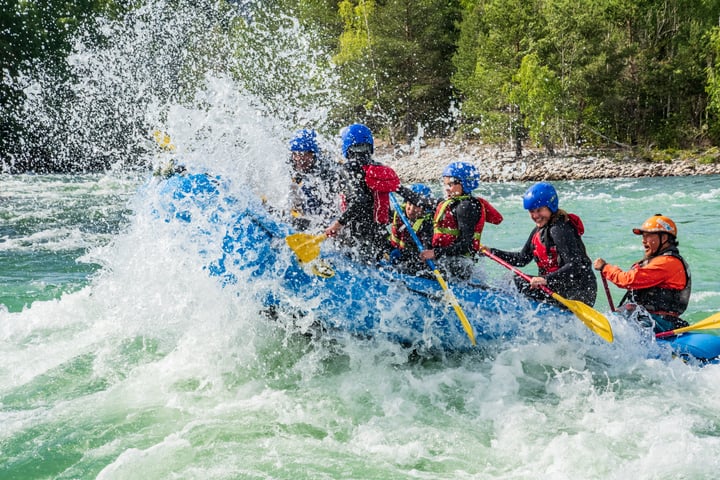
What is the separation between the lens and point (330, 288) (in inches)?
189

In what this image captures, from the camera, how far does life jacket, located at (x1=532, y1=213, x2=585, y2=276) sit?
499 cm

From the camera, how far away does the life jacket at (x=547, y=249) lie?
16.4ft

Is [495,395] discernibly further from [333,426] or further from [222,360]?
[222,360]

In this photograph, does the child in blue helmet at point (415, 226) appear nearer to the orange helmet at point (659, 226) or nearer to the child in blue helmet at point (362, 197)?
the child in blue helmet at point (362, 197)

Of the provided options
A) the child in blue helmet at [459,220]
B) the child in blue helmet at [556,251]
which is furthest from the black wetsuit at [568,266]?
the child in blue helmet at [459,220]

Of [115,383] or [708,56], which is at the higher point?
[708,56]

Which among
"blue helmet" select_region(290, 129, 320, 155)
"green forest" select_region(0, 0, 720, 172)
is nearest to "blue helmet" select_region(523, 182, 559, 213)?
"blue helmet" select_region(290, 129, 320, 155)

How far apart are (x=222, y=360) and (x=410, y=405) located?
1.68m

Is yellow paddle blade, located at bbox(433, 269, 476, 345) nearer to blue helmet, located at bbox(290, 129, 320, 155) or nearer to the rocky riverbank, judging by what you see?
blue helmet, located at bbox(290, 129, 320, 155)

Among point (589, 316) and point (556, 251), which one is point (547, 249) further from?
point (589, 316)

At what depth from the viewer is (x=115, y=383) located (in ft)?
16.4

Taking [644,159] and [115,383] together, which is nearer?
[115,383]

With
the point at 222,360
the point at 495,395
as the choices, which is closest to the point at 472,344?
the point at 495,395

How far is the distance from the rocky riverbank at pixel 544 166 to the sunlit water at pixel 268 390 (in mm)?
18825
